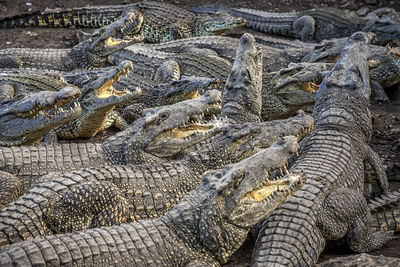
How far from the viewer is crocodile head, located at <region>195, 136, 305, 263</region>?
3053 millimetres

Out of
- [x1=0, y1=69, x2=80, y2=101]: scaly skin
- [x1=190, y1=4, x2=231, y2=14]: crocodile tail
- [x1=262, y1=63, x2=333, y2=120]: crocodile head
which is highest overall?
[x1=262, y1=63, x2=333, y2=120]: crocodile head

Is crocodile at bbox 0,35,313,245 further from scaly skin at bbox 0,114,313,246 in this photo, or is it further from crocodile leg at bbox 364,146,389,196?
crocodile leg at bbox 364,146,389,196

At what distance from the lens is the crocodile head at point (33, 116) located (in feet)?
14.7

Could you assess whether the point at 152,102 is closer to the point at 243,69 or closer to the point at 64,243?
the point at 243,69

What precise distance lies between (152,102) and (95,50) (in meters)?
1.23

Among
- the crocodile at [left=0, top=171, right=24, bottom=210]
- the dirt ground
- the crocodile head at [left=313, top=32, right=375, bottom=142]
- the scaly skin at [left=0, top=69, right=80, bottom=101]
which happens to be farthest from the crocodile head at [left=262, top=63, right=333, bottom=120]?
the crocodile at [left=0, top=171, right=24, bottom=210]

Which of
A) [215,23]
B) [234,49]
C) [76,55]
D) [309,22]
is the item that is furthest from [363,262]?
[309,22]

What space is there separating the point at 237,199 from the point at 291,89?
2.18 m

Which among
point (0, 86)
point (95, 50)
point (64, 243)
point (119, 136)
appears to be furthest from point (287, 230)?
point (95, 50)

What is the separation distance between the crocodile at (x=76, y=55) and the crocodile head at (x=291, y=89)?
6.17ft

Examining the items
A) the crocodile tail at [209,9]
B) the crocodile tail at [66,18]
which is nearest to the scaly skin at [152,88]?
the crocodile tail at [66,18]

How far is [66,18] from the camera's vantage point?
7770mm

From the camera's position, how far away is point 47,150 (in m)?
4.14

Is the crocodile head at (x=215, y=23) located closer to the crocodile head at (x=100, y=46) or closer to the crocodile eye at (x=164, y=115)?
the crocodile head at (x=100, y=46)
